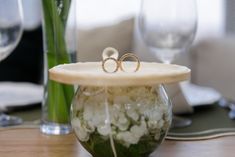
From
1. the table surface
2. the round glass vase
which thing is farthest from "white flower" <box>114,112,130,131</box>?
the table surface

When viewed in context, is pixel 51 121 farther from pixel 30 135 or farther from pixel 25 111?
pixel 25 111

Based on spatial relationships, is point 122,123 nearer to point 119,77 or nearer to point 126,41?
point 119,77

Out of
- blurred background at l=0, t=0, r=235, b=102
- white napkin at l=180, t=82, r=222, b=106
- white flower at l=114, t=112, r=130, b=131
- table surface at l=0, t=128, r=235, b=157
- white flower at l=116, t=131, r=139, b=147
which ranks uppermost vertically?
white flower at l=114, t=112, r=130, b=131

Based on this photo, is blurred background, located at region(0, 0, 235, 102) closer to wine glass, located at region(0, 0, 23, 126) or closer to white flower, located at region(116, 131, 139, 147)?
wine glass, located at region(0, 0, 23, 126)

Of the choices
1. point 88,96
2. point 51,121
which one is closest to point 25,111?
point 51,121

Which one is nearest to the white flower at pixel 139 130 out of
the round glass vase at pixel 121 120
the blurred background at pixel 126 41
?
the round glass vase at pixel 121 120

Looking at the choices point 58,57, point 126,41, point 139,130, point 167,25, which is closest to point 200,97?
point 167,25

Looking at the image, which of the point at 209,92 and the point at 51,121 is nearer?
the point at 51,121
